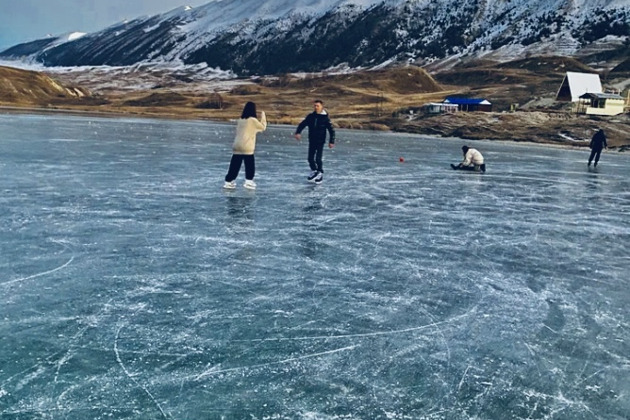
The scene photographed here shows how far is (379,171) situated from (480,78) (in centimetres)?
10966

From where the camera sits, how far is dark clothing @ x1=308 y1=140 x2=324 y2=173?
39.3ft

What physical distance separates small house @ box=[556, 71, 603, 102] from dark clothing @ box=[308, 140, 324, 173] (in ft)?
194

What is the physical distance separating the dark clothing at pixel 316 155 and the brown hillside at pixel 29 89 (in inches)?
2321

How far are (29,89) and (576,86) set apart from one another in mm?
63497

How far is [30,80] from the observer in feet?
249

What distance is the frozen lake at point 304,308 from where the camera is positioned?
314cm

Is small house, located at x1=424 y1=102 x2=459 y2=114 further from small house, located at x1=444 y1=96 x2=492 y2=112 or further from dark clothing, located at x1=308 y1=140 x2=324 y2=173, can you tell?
dark clothing, located at x1=308 y1=140 x2=324 y2=173

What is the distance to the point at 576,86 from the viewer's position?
64812 millimetres

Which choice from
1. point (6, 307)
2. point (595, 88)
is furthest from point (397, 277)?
point (595, 88)

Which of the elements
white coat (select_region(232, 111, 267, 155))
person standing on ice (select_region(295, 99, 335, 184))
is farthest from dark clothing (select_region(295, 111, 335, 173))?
white coat (select_region(232, 111, 267, 155))

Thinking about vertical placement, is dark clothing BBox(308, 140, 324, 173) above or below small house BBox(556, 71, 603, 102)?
below

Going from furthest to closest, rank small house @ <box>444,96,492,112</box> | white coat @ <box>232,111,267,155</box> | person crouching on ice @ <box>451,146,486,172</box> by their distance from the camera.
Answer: small house @ <box>444,96,492,112</box> → person crouching on ice @ <box>451,146,486,172</box> → white coat @ <box>232,111,267,155</box>

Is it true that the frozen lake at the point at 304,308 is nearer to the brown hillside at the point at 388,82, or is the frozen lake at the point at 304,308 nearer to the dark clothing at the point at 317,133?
the dark clothing at the point at 317,133

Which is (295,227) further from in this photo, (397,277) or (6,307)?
(6,307)
